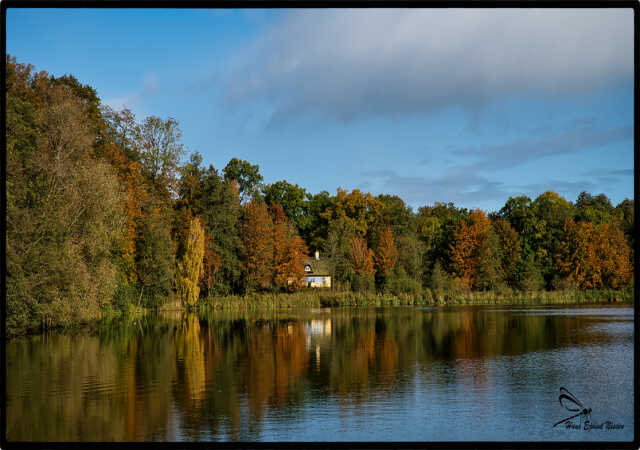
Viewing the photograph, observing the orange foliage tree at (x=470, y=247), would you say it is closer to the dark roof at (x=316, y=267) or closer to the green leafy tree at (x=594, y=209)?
the green leafy tree at (x=594, y=209)

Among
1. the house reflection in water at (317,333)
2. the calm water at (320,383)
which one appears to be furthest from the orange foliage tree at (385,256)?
the calm water at (320,383)

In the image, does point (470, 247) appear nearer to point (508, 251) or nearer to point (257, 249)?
point (508, 251)

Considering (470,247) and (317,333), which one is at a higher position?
(470,247)

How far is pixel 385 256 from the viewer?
6462 cm

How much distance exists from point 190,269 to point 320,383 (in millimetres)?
31838

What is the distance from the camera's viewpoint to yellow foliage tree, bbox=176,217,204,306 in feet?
159

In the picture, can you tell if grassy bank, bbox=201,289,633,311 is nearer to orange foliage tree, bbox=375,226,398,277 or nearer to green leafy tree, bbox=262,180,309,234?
orange foliage tree, bbox=375,226,398,277

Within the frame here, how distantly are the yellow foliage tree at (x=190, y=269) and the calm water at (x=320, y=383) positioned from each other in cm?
1568

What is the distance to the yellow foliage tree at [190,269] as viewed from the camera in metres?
48.3

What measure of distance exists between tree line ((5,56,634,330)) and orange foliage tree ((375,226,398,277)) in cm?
19

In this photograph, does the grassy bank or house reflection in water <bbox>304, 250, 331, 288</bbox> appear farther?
house reflection in water <bbox>304, 250, 331, 288</bbox>

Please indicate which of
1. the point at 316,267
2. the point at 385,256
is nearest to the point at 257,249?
the point at 385,256

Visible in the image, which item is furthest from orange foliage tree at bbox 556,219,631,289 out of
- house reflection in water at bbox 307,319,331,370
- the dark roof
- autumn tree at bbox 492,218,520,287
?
house reflection in water at bbox 307,319,331,370

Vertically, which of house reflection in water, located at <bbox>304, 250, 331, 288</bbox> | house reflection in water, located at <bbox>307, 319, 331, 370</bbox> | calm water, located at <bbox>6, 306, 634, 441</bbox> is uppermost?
house reflection in water, located at <bbox>304, 250, 331, 288</bbox>
